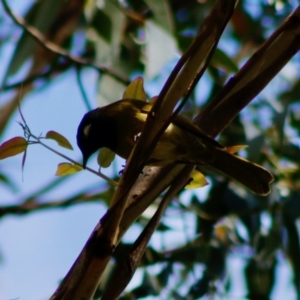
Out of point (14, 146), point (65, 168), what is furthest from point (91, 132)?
point (14, 146)

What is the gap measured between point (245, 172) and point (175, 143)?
0.26 m

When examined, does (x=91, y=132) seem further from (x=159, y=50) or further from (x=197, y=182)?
(x=197, y=182)

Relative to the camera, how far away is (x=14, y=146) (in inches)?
67.7

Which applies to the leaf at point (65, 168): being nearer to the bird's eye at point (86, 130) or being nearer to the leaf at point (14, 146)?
the leaf at point (14, 146)

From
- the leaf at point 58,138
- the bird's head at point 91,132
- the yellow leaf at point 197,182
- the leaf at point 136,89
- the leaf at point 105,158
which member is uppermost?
the bird's head at point 91,132

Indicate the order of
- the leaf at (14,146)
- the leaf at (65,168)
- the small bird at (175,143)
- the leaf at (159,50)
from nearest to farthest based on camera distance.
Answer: the leaf at (14,146), the leaf at (65,168), the small bird at (175,143), the leaf at (159,50)

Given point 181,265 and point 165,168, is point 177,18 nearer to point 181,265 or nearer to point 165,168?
point 181,265

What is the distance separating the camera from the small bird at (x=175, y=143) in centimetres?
232

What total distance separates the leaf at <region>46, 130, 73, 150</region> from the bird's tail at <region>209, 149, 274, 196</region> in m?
0.81

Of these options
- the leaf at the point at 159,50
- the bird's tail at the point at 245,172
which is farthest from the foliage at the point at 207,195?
the bird's tail at the point at 245,172

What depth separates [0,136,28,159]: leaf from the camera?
1.72m

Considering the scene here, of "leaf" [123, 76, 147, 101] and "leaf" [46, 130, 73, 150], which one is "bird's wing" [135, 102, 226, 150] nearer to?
"leaf" [123, 76, 147, 101]

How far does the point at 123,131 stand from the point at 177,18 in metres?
2.98

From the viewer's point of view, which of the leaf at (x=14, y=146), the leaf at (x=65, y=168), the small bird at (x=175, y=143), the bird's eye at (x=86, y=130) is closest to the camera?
the leaf at (x=14, y=146)
